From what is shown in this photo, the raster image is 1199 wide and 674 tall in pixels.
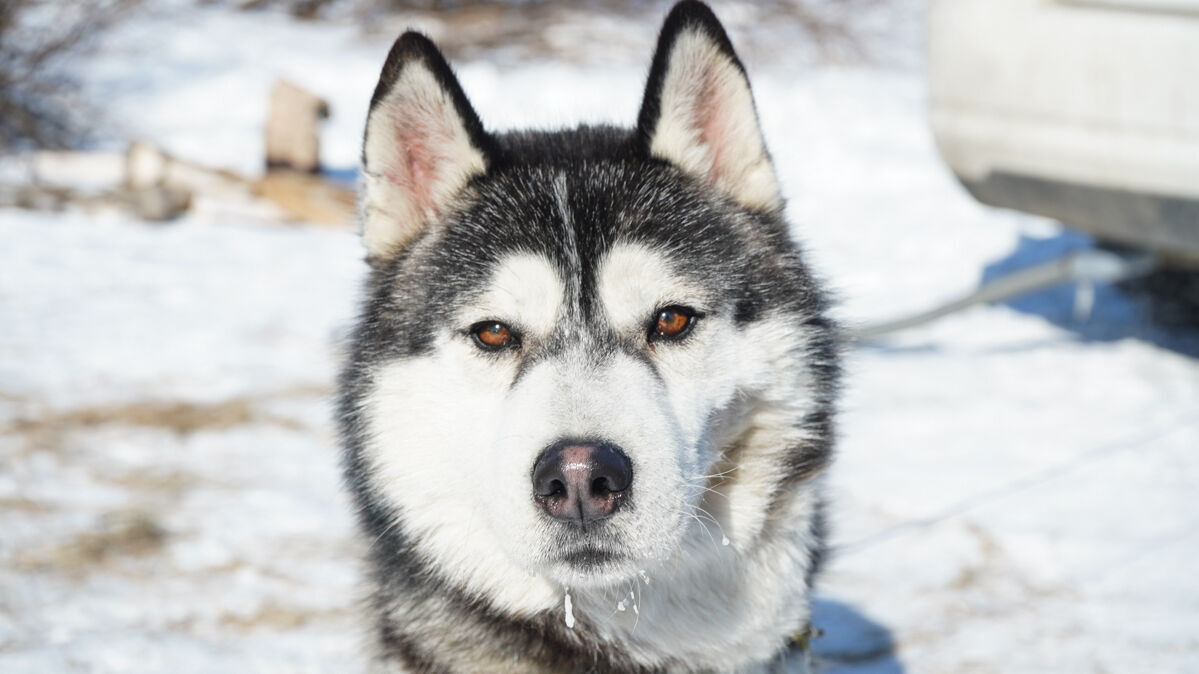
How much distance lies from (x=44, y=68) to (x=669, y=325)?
8448 mm

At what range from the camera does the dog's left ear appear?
225 cm

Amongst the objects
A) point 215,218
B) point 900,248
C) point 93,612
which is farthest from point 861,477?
point 215,218

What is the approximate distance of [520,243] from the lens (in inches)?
86.8

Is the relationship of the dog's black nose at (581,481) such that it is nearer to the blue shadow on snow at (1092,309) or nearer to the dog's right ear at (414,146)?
the dog's right ear at (414,146)

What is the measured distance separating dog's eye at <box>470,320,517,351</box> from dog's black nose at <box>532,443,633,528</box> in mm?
390

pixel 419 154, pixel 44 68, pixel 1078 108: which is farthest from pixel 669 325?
pixel 44 68

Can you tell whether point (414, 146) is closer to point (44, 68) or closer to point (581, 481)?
point (581, 481)

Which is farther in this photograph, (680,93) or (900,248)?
(900,248)

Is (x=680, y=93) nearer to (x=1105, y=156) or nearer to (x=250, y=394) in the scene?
(x=1105, y=156)

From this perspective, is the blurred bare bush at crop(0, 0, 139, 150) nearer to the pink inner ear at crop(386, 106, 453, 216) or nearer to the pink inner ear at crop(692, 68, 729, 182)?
the pink inner ear at crop(386, 106, 453, 216)

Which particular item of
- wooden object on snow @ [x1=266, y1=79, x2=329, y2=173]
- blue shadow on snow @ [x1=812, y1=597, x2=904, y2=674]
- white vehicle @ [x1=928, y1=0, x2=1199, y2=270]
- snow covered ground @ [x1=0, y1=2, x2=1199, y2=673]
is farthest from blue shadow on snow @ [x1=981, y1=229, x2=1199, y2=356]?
wooden object on snow @ [x1=266, y1=79, x2=329, y2=173]

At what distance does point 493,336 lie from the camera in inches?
85.4

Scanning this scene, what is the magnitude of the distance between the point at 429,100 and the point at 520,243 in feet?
1.25

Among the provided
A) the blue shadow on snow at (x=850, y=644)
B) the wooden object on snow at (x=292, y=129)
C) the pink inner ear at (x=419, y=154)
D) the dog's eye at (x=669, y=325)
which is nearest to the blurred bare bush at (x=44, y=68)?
the wooden object on snow at (x=292, y=129)
